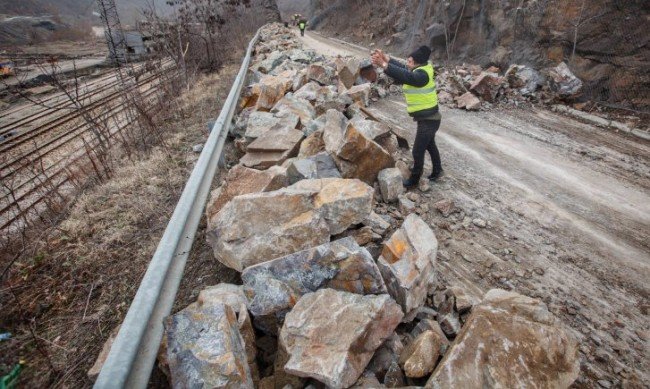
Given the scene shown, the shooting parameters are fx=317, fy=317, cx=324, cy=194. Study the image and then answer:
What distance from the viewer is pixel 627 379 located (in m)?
2.16

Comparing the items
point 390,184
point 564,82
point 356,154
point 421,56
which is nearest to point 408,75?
point 421,56

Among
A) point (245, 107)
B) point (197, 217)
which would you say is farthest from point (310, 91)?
point (197, 217)

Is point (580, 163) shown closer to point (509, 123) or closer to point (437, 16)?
point (509, 123)

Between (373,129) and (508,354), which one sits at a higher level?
(373,129)

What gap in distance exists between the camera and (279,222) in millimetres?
2416

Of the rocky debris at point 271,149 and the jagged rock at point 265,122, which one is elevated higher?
the jagged rock at point 265,122

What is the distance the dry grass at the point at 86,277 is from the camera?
1.86m

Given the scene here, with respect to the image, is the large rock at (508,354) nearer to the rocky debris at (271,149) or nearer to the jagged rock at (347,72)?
the rocky debris at (271,149)

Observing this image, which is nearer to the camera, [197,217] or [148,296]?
[148,296]

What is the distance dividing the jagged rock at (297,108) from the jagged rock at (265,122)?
35 cm

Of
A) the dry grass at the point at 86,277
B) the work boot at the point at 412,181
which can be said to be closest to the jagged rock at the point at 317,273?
the dry grass at the point at 86,277

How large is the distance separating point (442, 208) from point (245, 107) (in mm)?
3979

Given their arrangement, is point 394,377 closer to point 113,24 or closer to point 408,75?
point 408,75

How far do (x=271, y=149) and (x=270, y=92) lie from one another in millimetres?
2104
